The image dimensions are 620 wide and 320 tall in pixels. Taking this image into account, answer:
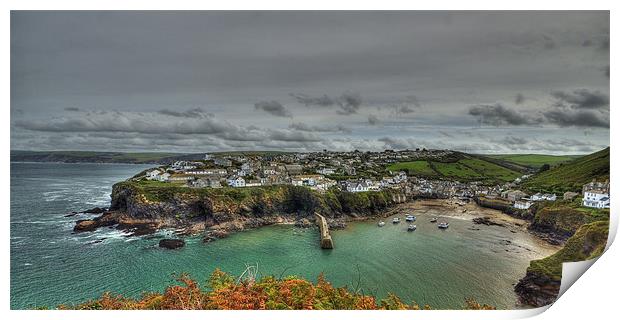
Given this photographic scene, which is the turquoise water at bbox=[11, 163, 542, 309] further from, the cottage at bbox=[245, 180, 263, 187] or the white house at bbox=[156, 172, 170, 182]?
the white house at bbox=[156, 172, 170, 182]

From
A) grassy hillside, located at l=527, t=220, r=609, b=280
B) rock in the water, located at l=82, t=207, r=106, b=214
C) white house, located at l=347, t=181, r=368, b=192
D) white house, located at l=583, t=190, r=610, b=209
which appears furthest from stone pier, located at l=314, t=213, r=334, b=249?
rock in the water, located at l=82, t=207, r=106, b=214

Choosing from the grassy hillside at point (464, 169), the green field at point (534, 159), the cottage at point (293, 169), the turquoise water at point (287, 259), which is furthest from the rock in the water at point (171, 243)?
the green field at point (534, 159)

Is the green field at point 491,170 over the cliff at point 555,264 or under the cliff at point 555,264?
over

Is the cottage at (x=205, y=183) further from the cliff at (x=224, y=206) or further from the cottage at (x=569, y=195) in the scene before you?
the cottage at (x=569, y=195)

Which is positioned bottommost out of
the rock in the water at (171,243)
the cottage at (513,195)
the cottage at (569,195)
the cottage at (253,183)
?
the rock in the water at (171,243)

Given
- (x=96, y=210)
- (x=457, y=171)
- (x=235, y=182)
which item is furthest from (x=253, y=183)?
(x=457, y=171)

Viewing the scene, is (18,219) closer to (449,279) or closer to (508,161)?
(449,279)

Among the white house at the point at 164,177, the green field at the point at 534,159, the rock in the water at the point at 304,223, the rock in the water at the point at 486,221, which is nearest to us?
the green field at the point at 534,159
